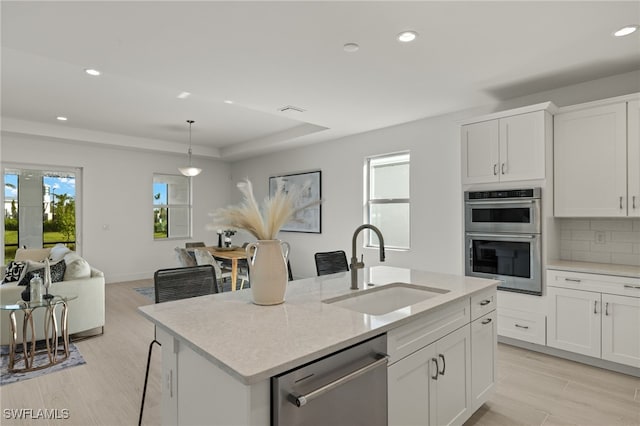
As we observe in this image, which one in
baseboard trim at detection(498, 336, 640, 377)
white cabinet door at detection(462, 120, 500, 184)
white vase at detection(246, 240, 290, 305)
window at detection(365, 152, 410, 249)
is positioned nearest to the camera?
white vase at detection(246, 240, 290, 305)

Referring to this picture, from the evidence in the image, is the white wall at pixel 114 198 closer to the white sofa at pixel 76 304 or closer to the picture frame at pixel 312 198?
the picture frame at pixel 312 198

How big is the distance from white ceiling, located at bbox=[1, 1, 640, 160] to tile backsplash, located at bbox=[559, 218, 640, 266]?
1371 millimetres

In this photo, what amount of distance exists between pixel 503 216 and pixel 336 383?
2.87 meters

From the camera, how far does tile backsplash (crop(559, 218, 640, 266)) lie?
3.20 m

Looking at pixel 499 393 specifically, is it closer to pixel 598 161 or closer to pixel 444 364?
pixel 444 364

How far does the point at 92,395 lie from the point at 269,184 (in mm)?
5128

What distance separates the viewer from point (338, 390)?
1268mm

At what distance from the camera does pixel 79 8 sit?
2080 millimetres

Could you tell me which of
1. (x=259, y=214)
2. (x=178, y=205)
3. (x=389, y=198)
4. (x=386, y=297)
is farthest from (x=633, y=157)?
(x=178, y=205)

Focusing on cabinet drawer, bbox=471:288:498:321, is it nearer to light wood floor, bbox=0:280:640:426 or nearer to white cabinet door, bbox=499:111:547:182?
light wood floor, bbox=0:280:640:426

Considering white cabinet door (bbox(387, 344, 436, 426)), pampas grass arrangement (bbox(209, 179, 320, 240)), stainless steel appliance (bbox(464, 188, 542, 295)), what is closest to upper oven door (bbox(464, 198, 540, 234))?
stainless steel appliance (bbox(464, 188, 542, 295))

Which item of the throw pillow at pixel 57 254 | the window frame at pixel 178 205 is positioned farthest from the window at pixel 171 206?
the throw pillow at pixel 57 254

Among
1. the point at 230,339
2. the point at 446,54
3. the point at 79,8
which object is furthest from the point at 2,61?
the point at 446,54

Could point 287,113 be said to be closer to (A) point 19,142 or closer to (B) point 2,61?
(B) point 2,61
